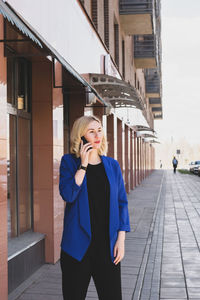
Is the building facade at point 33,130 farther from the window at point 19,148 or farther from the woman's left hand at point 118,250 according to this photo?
the woman's left hand at point 118,250

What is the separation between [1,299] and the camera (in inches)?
183

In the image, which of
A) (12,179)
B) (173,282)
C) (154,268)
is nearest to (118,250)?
(173,282)

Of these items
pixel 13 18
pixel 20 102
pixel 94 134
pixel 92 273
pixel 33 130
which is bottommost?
pixel 92 273

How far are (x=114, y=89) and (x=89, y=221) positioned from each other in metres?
7.80

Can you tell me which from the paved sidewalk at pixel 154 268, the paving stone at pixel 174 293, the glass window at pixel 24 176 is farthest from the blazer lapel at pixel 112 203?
the glass window at pixel 24 176

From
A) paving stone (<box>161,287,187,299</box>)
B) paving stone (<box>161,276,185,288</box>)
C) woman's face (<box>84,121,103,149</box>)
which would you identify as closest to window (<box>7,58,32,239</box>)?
paving stone (<box>161,276,185,288</box>)

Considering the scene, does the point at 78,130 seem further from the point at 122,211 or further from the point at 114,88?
the point at 114,88

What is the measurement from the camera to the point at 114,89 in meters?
10.6

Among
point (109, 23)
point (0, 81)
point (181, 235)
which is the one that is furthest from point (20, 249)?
point (109, 23)

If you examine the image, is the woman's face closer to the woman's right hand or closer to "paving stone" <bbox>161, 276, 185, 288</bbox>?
the woman's right hand

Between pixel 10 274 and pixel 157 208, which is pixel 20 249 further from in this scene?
pixel 157 208

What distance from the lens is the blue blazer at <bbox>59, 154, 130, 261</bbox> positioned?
10.0 feet

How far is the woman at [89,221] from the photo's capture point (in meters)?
3.08

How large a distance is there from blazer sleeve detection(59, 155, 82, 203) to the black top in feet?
0.36
